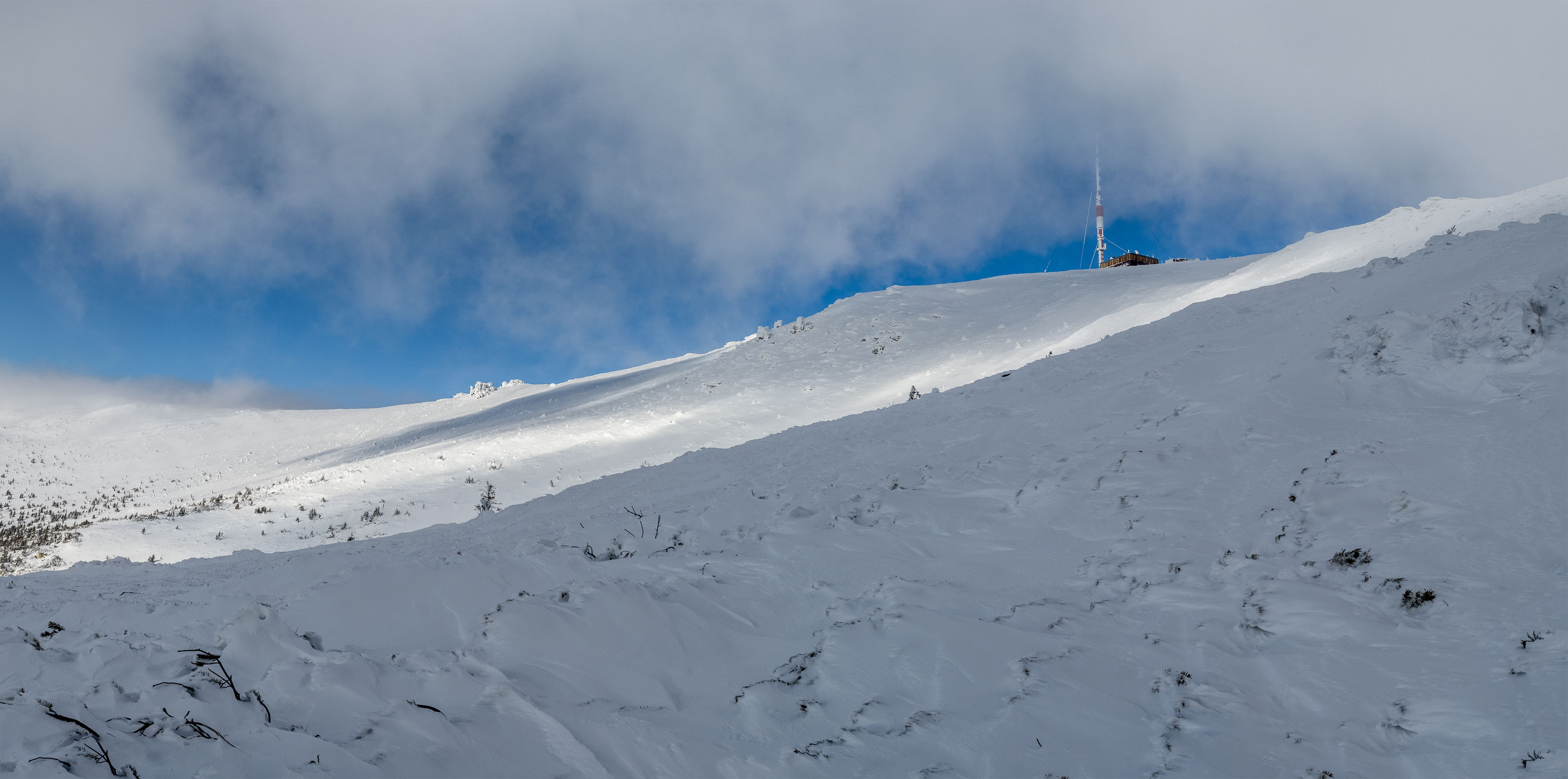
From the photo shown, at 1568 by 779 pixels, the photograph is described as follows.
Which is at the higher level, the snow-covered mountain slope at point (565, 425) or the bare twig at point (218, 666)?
the snow-covered mountain slope at point (565, 425)

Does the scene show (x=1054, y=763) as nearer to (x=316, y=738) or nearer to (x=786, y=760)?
(x=786, y=760)

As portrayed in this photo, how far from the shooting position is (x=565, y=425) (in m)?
24.7

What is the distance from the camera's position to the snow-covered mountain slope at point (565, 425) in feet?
53.7

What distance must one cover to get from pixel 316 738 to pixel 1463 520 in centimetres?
691

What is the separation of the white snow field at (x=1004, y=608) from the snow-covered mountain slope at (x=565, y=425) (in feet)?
18.1

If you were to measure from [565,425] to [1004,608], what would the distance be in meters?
21.9

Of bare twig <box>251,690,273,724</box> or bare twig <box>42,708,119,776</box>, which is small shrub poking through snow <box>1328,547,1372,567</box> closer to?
bare twig <box>251,690,273,724</box>

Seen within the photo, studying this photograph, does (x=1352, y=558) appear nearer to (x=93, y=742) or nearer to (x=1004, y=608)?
(x=1004, y=608)

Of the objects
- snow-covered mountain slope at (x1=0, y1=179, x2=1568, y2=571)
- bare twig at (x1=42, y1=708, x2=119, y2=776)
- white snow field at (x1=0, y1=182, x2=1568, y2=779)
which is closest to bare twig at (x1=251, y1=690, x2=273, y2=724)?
white snow field at (x1=0, y1=182, x2=1568, y2=779)

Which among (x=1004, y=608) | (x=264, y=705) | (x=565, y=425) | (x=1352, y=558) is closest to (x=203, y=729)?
(x=264, y=705)

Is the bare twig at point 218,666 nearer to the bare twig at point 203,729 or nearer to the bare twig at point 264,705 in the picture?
the bare twig at point 264,705

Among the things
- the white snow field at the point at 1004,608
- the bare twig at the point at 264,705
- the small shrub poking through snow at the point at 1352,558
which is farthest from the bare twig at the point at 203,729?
the small shrub poking through snow at the point at 1352,558

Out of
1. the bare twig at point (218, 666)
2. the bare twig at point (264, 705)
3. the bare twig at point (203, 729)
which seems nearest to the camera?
the bare twig at point (203, 729)

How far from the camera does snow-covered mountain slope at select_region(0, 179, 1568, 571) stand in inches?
644
